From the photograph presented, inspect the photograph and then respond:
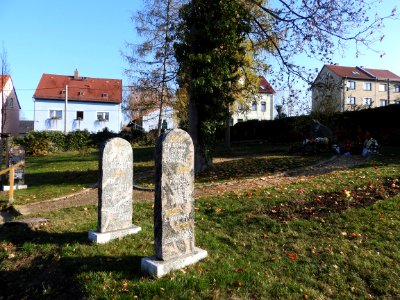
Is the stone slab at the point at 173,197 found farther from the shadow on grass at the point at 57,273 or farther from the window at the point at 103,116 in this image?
the window at the point at 103,116

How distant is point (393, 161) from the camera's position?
1327cm

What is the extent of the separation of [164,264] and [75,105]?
47.2 m

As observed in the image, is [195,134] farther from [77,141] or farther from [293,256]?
[77,141]

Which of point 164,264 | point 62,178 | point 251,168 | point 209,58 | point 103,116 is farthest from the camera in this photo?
point 103,116

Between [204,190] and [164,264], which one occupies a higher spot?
[204,190]

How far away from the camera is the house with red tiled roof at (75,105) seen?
154 ft

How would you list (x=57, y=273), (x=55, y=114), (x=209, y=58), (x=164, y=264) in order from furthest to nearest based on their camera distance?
1. (x=55, y=114)
2. (x=209, y=58)
3. (x=57, y=273)
4. (x=164, y=264)

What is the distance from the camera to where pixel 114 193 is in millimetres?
6309

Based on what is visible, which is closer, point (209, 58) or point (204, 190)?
point (204, 190)

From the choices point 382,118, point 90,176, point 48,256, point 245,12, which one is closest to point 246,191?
point 48,256

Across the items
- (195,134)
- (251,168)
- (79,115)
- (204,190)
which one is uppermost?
(79,115)

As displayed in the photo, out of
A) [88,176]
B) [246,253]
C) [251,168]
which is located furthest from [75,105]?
[246,253]

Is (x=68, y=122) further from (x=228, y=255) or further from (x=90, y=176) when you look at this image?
(x=228, y=255)

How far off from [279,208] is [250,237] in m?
1.53
